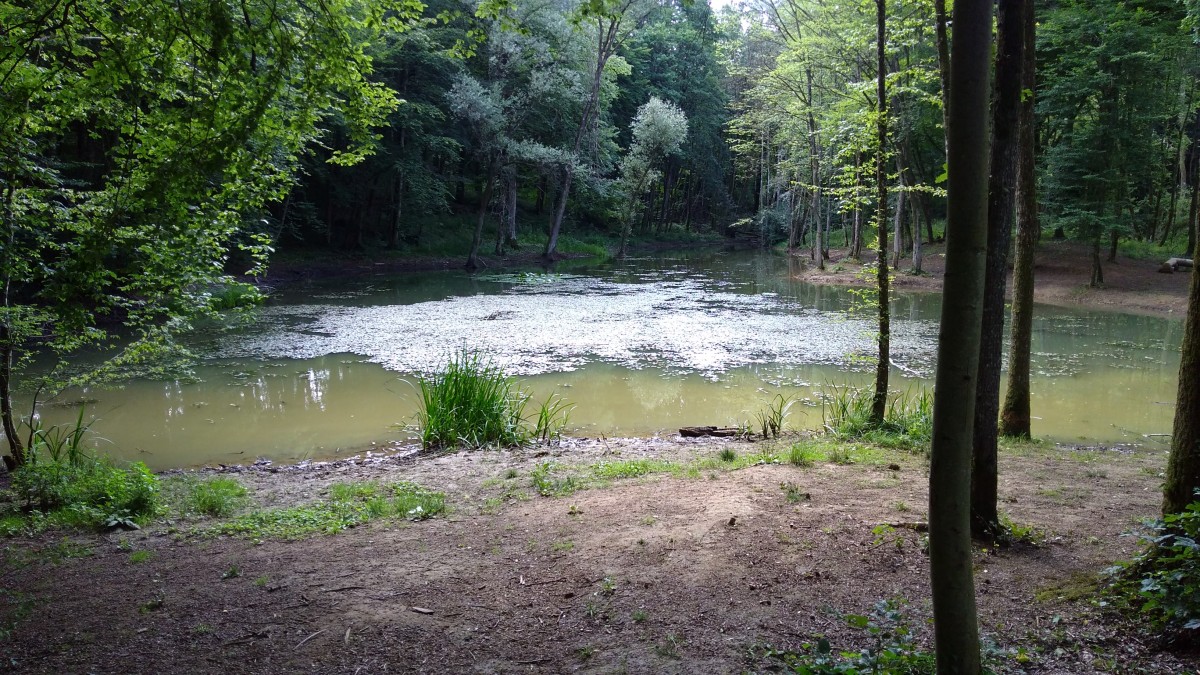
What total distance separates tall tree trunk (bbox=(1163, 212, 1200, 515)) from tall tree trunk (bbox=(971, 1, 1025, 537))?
87 centimetres

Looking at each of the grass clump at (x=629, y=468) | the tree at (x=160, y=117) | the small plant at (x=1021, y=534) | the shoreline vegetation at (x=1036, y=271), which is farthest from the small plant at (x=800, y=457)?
the shoreline vegetation at (x=1036, y=271)

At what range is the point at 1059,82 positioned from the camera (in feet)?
66.4

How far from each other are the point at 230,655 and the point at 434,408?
490cm

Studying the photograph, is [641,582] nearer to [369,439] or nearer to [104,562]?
[104,562]

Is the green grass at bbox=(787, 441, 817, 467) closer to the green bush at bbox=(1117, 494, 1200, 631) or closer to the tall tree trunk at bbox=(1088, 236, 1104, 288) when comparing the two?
the green bush at bbox=(1117, 494, 1200, 631)

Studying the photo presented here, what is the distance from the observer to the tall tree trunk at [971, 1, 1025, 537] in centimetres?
376

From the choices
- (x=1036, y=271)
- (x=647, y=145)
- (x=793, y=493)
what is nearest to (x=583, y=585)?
(x=793, y=493)

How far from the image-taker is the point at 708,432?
837 centimetres

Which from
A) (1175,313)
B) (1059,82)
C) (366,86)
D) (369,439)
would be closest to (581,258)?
(1059,82)

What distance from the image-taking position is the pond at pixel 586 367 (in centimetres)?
875

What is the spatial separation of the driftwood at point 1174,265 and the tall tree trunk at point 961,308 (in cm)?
2389

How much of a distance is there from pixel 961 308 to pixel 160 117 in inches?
180

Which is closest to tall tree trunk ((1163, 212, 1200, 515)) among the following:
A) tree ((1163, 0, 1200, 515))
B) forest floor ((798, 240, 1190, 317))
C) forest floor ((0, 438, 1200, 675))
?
tree ((1163, 0, 1200, 515))

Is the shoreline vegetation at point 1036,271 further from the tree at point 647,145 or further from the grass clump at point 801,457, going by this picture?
the grass clump at point 801,457
